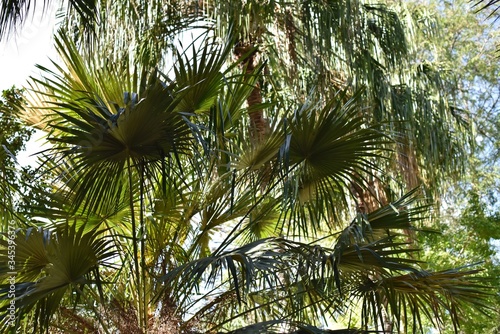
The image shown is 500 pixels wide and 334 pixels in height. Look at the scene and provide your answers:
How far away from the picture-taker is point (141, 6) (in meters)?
6.55

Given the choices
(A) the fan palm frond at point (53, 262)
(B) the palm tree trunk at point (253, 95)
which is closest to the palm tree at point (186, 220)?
(A) the fan palm frond at point (53, 262)

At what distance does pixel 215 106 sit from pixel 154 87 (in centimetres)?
74

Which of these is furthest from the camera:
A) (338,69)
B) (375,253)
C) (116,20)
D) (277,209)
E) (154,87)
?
(338,69)

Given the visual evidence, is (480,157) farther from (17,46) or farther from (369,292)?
(17,46)

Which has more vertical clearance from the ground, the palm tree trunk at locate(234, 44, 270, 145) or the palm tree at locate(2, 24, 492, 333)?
the palm tree trunk at locate(234, 44, 270, 145)

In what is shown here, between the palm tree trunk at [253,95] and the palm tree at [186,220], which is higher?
the palm tree trunk at [253,95]

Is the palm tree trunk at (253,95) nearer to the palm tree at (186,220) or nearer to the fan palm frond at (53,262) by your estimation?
the palm tree at (186,220)

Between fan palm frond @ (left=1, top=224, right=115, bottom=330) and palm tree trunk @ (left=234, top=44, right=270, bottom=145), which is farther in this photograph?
palm tree trunk @ (left=234, top=44, right=270, bottom=145)

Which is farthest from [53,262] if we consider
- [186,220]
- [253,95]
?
[253,95]

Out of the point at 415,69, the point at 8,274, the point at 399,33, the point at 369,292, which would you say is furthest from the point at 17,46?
the point at 415,69

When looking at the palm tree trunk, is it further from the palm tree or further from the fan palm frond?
the fan palm frond

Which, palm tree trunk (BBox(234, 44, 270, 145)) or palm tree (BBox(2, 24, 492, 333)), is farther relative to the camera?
palm tree trunk (BBox(234, 44, 270, 145))

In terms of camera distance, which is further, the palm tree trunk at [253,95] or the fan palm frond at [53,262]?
the palm tree trunk at [253,95]

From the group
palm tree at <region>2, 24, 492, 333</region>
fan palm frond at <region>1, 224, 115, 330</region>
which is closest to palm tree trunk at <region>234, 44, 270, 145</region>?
palm tree at <region>2, 24, 492, 333</region>
